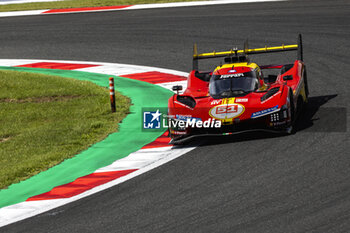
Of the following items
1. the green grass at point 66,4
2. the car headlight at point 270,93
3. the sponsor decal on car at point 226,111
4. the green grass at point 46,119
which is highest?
the green grass at point 66,4

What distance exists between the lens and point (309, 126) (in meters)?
12.0

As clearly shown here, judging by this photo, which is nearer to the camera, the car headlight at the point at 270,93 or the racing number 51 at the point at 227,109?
the racing number 51 at the point at 227,109

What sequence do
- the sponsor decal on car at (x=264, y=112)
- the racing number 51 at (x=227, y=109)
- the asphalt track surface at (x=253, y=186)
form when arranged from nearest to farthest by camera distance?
the asphalt track surface at (x=253, y=186), the sponsor decal on car at (x=264, y=112), the racing number 51 at (x=227, y=109)

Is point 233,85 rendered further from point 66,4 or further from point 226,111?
point 66,4

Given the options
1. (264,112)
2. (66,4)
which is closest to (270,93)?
(264,112)

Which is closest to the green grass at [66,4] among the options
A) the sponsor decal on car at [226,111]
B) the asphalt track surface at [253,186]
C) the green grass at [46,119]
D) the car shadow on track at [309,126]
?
the asphalt track surface at [253,186]

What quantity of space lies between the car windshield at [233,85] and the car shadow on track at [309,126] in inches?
34.6

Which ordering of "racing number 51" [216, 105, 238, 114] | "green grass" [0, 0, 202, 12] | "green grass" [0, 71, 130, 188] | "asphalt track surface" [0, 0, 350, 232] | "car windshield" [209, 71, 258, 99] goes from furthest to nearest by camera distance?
"green grass" [0, 0, 202, 12], "car windshield" [209, 71, 258, 99], "green grass" [0, 71, 130, 188], "racing number 51" [216, 105, 238, 114], "asphalt track surface" [0, 0, 350, 232]

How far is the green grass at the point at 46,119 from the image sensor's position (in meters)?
11.7

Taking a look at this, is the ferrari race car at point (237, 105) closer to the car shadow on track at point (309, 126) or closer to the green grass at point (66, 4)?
the car shadow on track at point (309, 126)

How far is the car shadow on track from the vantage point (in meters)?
11.6

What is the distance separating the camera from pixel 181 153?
11.2 m

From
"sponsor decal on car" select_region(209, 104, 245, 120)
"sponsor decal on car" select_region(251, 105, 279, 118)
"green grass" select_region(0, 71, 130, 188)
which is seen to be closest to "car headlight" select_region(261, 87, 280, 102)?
"sponsor decal on car" select_region(251, 105, 279, 118)

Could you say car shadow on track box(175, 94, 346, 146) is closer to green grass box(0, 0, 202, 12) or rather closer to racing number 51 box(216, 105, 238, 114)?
racing number 51 box(216, 105, 238, 114)
